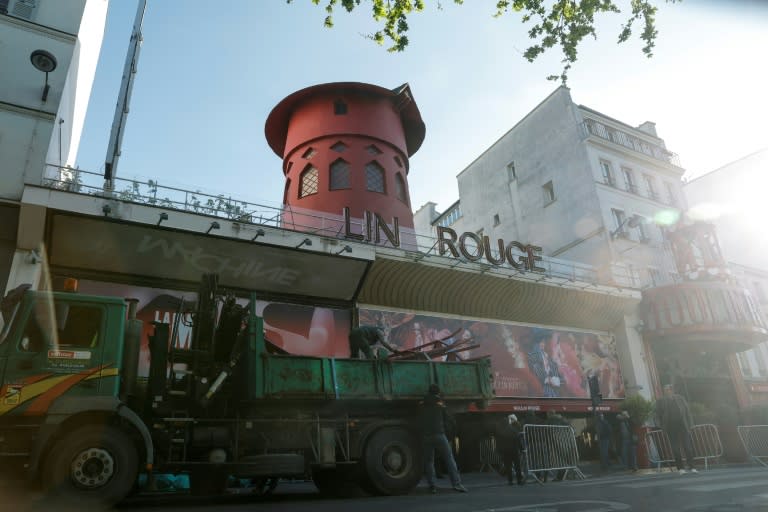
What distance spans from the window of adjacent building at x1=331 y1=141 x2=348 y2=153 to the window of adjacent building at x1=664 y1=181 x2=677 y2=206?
20433 mm

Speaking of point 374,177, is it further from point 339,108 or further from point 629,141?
point 629,141

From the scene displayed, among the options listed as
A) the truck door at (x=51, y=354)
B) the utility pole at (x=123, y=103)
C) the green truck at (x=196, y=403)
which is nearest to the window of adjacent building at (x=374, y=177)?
the utility pole at (x=123, y=103)

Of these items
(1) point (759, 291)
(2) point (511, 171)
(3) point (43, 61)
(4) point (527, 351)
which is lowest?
(4) point (527, 351)

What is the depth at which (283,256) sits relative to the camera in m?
17.1

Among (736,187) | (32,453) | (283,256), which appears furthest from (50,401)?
(736,187)

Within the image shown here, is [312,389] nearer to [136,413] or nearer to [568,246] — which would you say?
[136,413]

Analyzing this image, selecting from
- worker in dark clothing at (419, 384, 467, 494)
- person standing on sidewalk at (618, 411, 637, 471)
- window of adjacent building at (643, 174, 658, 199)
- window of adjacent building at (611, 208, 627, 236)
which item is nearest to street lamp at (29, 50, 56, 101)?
worker in dark clothing at (419, 384, 467, 494)

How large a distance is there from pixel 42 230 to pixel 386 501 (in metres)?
11.6

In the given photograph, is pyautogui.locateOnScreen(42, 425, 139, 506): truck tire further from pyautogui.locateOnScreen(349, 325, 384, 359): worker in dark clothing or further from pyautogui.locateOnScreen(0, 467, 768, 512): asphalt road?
pyautogui.locateOnScreen(349, 325, 384, 359): worker in dark clothing

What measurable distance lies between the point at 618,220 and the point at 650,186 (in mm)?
5065

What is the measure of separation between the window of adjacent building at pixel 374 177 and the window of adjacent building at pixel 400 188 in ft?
2.85

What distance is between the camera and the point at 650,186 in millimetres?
31531

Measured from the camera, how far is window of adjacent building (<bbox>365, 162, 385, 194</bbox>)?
2383cm

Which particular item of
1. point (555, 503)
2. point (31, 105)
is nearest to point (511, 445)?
point (555, 503)
